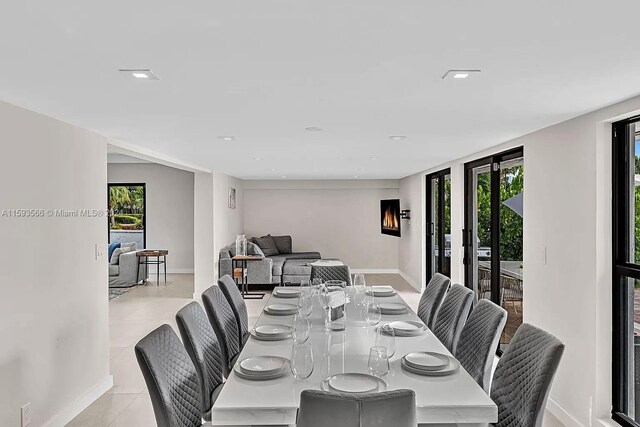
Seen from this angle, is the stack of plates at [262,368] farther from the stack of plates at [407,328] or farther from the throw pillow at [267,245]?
the throw pillow at [267,245]

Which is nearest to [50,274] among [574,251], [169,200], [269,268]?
[574,251]

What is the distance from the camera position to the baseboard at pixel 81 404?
3371mm

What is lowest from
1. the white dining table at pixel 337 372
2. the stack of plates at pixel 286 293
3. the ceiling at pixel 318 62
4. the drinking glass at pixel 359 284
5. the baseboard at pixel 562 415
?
the baseboard at pixel 562 415

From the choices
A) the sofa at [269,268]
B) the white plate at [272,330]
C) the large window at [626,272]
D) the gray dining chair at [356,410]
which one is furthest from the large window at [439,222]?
the gray dining chair at [356,410]

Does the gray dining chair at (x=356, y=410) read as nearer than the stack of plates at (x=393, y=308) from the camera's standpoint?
Yes

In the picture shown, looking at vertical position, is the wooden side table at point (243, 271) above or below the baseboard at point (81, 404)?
above

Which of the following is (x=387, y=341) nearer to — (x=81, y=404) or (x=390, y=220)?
(x=81, y=404)

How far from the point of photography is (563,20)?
161cm

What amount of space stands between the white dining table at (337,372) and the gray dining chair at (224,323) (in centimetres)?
51

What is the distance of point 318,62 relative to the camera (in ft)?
6.88

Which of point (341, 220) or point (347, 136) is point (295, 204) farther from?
point (347, 136)

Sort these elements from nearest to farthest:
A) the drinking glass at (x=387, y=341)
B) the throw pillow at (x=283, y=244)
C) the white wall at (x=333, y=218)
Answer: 1. the drinking glass at (x=387, y=341)
2. the throw pillow at (x=283, y=244)
3. the white wall at (x=333, y=218)

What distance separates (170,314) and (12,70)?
534 centimetres

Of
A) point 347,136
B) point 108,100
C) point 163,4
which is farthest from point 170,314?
point 163,4
